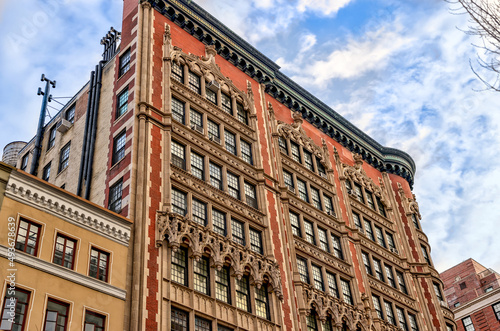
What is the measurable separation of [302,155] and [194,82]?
1256cm

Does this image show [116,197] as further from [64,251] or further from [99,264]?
[64,251]

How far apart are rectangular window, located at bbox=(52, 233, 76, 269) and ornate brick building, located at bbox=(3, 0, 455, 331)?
3.45m

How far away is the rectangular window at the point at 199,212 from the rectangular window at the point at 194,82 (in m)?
9.76

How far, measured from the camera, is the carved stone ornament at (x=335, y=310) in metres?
41.9

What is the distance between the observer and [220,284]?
1411 inches

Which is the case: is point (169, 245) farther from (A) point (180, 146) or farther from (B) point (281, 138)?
(B) point (281, 138)

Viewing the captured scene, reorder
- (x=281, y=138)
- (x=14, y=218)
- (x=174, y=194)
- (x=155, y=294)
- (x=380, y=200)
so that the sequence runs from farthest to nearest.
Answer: (x=380, y=200) → (x=281, y=138) → (x=174, y=194) → (x=155, y=294) → (x=14, y=218)

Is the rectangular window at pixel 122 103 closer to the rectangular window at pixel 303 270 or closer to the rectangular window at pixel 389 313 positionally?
the rectangular window at pixel 303 270

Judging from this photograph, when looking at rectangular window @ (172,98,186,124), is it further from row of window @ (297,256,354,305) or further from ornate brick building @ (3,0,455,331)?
row of window @ (297,256,354,305)

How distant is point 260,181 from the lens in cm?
4425

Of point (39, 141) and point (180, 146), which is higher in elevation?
point (39, 141)

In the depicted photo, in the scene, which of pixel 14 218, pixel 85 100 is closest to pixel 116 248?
pixel 14 218

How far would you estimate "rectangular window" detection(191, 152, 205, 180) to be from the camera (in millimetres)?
39719

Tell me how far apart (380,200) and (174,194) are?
29.3 metres
